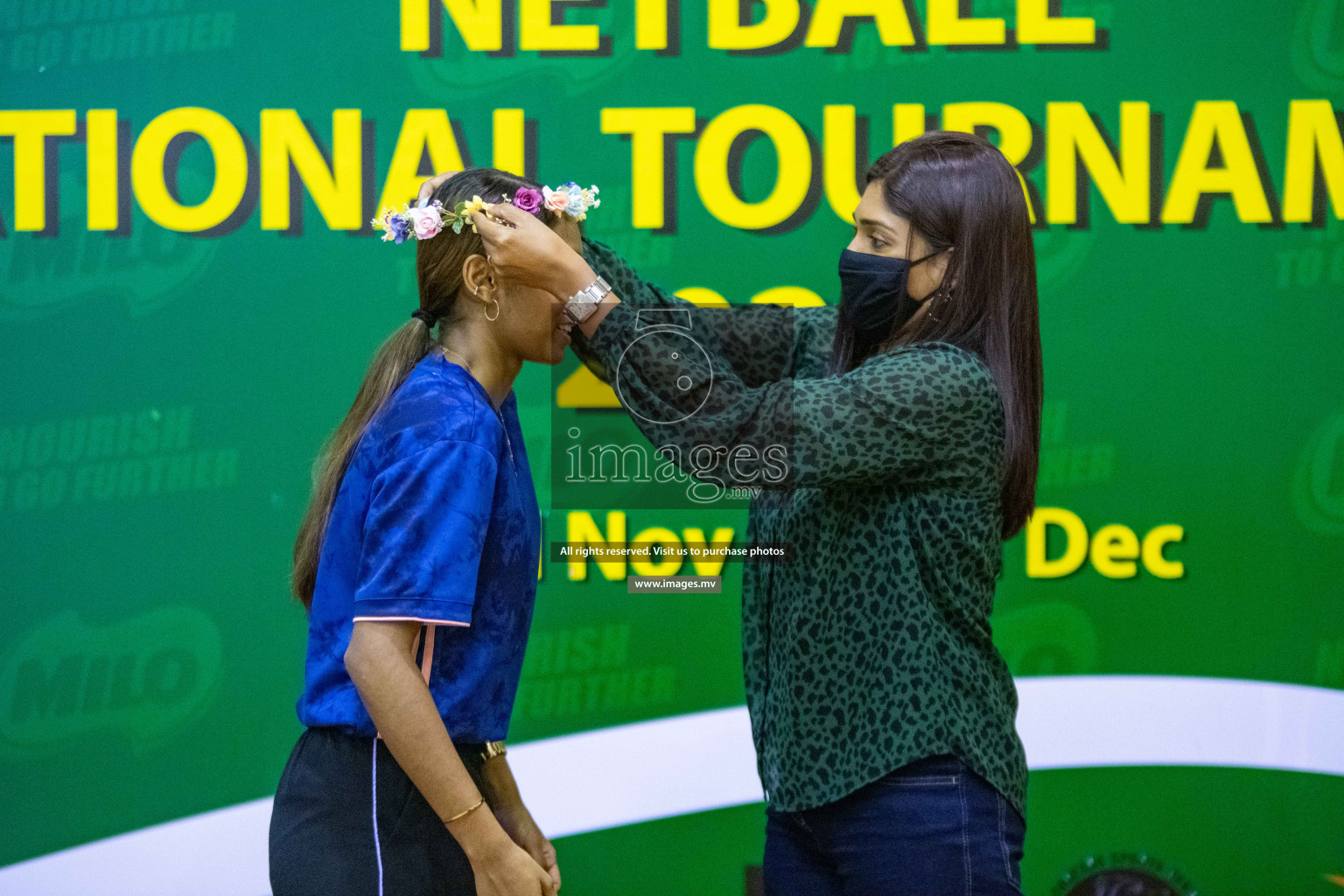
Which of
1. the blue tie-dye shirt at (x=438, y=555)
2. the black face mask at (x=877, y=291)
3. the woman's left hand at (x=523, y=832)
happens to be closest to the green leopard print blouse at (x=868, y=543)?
the black face mask at (x=877, y=291)

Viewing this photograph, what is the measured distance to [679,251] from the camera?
284 centimetres

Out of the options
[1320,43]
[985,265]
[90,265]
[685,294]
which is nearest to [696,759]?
[685,294]

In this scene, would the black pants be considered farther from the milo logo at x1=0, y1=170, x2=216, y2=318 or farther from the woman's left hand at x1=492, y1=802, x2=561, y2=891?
the milo logo at x1=0, y1=170, x2=216, y2=318

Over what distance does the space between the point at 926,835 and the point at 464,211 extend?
103cm

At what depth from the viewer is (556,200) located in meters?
1.56

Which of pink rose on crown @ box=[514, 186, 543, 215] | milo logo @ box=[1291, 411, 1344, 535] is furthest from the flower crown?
milo logo @ box=[1291, 411, 1344, 535]

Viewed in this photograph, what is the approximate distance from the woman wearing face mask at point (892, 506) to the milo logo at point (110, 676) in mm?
1771

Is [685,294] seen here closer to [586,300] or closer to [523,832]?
[586,300]

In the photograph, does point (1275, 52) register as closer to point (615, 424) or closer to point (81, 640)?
point (615, 424)

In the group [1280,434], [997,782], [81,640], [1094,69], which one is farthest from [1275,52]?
[81,640]

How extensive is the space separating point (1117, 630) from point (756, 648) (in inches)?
61.8

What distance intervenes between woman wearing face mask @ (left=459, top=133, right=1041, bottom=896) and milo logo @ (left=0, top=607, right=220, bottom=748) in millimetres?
1771

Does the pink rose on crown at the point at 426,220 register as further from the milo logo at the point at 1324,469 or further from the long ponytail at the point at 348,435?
the milo logo at the point at 1324,469

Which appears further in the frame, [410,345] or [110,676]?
[110,676]
